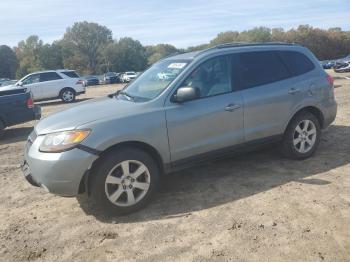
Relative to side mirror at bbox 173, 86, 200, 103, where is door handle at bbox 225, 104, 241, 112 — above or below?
below

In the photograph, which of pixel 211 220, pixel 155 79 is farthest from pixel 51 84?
pixel 211 220

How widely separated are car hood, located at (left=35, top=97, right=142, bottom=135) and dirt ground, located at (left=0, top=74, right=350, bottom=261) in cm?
Result: 106

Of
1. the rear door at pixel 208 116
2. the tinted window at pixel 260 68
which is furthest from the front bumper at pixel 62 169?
the tinted window at pixel 260 68

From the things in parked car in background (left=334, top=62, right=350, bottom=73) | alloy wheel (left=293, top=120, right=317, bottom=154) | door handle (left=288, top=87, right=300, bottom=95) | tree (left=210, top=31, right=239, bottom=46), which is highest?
tree (left=210, top=31, right=239, bottom=46)

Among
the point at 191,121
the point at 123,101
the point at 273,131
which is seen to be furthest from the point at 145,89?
the point at 273,131

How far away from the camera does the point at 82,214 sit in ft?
15.2

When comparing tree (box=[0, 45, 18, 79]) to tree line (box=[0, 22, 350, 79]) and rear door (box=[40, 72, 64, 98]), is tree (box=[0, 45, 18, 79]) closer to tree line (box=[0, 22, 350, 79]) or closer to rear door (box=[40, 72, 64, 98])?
tree line (box=[0, 22, 350, 79])

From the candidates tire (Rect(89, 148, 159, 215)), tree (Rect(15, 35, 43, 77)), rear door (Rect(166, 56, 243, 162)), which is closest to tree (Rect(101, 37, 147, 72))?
tree (Rect(15, 35, 43, 77))

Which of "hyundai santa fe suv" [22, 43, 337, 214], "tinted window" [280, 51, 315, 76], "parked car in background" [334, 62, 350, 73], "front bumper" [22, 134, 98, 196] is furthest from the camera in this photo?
"parked car in background" [334, 62, 350, 73]

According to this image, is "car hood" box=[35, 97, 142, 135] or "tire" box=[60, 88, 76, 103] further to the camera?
"tire" box=[60, 88, 76, 103]

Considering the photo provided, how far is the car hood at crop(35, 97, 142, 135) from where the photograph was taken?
4.38 m

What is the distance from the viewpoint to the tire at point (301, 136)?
578 cm

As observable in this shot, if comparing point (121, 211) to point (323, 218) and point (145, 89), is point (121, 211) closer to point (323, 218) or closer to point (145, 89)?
point (145, 89)

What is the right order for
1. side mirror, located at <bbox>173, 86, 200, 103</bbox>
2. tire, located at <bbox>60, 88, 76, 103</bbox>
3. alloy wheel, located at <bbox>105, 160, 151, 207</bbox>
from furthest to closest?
1. tire, located at <bbox>60, 88, 76, 103</bbox>
2. side mirror, located at <bbox>173, 86, 200, 103</bbox>
3. alloy wheel, located at <bbox>105, 160, 151, 207</bbox>
